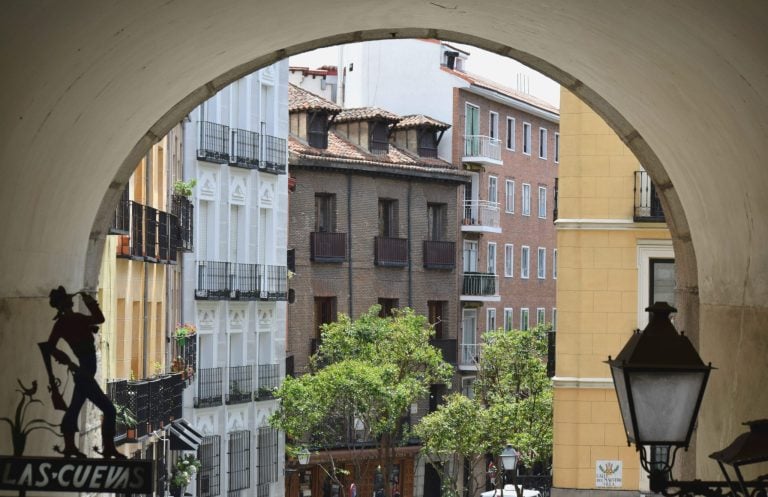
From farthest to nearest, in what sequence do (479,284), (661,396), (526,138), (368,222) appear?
(526,138) < (479,284) < (368,222) < (661,396)

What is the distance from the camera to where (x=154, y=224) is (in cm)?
2845

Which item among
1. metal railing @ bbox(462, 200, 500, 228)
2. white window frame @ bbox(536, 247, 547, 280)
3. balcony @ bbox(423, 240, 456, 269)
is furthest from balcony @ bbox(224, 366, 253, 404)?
white window frame @ bbox(536, 247, 547, 280)

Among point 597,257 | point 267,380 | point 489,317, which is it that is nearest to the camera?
point 597,257

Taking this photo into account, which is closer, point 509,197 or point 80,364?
point 80,364

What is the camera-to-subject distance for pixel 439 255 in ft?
178

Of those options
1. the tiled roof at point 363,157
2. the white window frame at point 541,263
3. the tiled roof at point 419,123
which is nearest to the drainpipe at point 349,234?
the tiled roof at point 363,157

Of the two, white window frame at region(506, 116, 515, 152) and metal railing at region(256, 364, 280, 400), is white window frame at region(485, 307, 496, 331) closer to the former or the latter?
white window frame at region(506, 116, 515, 152)

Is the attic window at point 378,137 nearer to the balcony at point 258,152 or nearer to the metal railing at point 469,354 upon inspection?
the metal railing at point 469,354

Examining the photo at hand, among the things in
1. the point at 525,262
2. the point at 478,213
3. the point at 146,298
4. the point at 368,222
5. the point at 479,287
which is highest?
the point at 478,213

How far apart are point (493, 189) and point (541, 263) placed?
263 inches

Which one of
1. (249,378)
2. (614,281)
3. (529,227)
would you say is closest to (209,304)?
(249,378)

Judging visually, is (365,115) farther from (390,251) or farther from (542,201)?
(542,201)

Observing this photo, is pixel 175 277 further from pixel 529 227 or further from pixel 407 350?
pixel 529 227

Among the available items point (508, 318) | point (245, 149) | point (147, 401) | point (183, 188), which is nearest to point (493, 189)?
point (508, 318)
